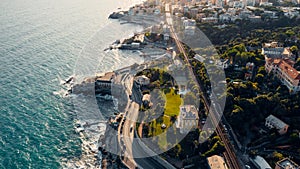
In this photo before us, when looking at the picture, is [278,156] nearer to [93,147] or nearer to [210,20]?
[93,147]

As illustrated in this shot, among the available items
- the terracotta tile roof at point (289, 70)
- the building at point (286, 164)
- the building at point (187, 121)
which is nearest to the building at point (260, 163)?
the building at point (286, 164)

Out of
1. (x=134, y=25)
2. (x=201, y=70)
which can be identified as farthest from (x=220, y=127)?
(x=134, y=25)

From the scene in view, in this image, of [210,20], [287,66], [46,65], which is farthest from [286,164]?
[210,20]

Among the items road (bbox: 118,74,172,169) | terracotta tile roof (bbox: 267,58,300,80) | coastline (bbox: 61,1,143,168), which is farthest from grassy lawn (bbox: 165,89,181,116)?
terracotta tile roof (bbox: 267,58,300,80)

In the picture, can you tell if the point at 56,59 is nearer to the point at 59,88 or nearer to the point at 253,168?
the point at 59,88

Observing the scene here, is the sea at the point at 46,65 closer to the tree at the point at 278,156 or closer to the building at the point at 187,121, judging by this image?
the building at the point at 187,121

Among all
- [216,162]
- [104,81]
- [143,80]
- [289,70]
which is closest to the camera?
[216,162]

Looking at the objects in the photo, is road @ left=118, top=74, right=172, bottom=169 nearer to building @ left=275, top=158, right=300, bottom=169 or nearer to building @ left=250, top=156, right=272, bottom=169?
building @ left=250, top=156, right=272, bottom=169
